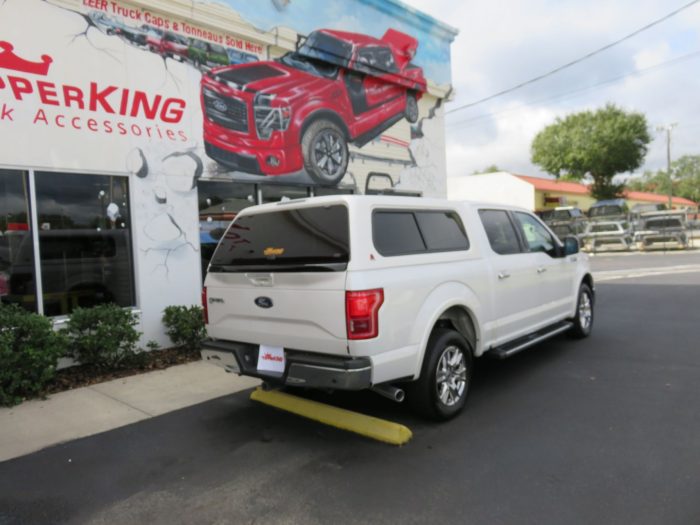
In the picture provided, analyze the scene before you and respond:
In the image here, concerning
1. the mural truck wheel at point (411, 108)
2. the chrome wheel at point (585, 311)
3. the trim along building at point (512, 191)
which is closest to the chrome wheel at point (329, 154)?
the mural truck wheel at point (411, 108)

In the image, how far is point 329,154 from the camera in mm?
9797

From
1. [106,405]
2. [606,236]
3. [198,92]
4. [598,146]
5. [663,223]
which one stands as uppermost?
[598,146]

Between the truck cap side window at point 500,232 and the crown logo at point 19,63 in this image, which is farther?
the crown logo at point 19,63

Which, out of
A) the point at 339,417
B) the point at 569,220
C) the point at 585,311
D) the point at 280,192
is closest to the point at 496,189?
the point at 569,220

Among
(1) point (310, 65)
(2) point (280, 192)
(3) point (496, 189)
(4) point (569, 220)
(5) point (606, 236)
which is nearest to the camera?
(2) point (280, 192)

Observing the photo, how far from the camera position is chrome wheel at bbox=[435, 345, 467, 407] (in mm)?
4395

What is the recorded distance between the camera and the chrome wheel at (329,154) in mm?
9570

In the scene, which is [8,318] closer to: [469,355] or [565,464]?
[469,355]

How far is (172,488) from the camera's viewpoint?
3521 mm

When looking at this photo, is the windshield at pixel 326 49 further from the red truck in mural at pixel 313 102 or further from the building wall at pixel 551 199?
the building wall at pixel 551 199

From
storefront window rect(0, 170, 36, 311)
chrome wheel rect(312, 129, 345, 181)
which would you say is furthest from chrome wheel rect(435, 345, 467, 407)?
chrome wheel rect(312, 129, 345, 181)

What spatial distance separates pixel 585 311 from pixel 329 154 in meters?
5.19

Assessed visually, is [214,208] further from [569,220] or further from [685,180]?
[685,180]

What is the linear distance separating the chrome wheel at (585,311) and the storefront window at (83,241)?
6.15 m
